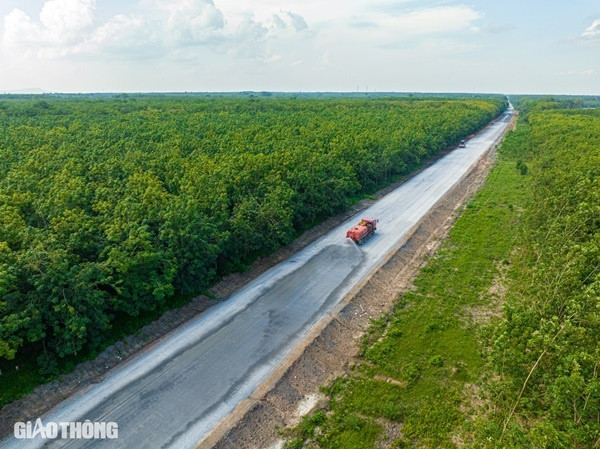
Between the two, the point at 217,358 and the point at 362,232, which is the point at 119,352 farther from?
the point at 362,232

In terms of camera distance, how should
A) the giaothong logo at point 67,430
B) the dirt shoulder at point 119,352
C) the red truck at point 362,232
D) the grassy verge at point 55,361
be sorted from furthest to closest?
the red truck at point 362,232 < the grassy verge at point 55,361 < the dirt shoulder at point 119,352 < the giaothong logo at point 67,430

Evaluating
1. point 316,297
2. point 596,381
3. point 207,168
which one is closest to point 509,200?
point 316,297

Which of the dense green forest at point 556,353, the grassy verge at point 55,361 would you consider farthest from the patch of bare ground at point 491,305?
the grassy verge at point 55,361

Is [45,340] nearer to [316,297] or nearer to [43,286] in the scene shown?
[43,286]

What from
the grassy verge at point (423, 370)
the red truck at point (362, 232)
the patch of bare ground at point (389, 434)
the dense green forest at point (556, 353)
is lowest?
the patch of bare ground at point (389, 434)

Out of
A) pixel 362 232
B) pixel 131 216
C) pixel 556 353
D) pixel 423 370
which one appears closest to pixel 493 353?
pixel 556 353

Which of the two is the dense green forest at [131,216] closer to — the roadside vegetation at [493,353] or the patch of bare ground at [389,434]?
the roadside vegetation at [493,353]
